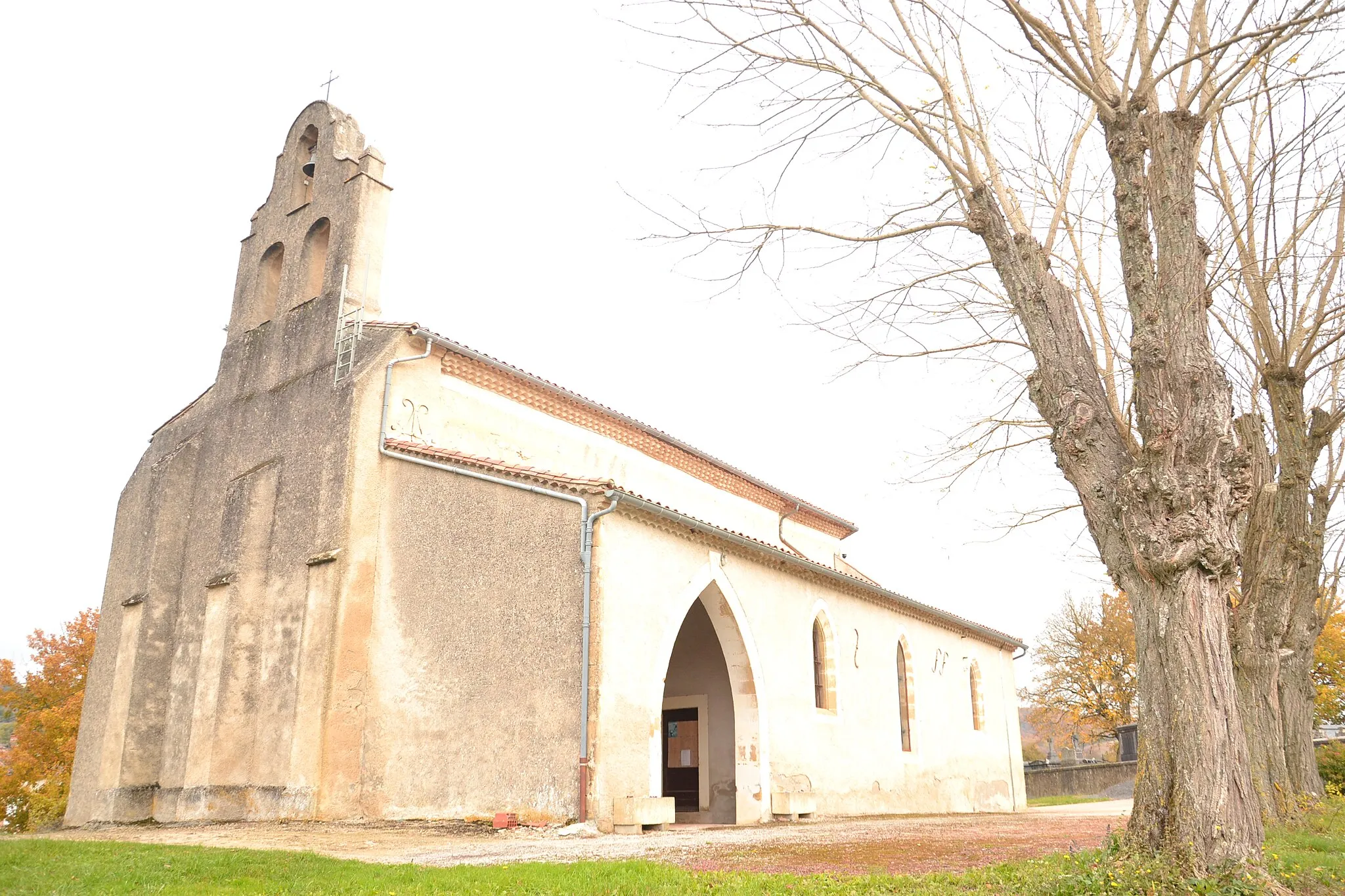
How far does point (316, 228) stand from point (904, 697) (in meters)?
14.5

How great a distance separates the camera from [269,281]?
58.6 ft

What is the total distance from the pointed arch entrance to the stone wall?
23171 millimetres

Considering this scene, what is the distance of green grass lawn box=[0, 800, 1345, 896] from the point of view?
5820 millimetres

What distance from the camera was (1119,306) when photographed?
10961 mm

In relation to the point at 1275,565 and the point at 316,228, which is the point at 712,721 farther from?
the point at 316,228

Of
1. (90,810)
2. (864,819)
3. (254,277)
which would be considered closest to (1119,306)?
(864,819)

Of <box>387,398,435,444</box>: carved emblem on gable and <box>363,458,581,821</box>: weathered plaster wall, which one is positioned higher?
<box>387,398,435,444</box>: carved emblem on gable

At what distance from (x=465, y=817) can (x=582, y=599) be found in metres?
2.93

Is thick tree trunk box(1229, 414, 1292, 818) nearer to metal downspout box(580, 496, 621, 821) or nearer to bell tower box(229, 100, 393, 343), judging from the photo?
metal downspout box(580, 496, 621, 821)

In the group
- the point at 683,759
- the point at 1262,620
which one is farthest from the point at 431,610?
the point at 1262,620

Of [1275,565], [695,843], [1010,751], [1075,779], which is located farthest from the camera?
[1075,779]

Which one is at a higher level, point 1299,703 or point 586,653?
point 586,653

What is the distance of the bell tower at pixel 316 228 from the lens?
1598 centimetres

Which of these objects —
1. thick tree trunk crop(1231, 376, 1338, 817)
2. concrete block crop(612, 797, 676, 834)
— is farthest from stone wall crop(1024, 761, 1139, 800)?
concrete block crop(612, 797, 676, 834)
